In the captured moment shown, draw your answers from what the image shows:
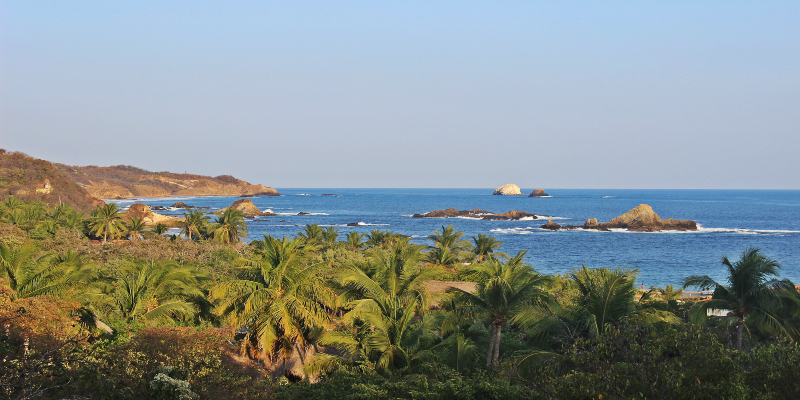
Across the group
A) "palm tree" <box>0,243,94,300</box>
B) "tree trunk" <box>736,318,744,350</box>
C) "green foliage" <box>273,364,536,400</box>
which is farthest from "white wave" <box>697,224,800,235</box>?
"palm tree" <box>0,243,94,300</box>

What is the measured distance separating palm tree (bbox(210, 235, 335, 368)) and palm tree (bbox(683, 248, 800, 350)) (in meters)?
15.7

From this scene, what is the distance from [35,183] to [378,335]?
10447 cm

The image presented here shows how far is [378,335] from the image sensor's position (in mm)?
17875

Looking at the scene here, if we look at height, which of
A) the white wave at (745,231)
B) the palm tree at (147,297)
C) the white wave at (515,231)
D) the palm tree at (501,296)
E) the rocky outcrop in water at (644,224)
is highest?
the palm tree at (501,296)

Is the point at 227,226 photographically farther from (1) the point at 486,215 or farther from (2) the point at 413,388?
(1) the point at 486,215

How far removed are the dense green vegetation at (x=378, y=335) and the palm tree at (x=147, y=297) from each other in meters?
0.07

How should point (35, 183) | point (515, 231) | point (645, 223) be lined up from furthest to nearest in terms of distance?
point (645, 223) < point (515, 231) < point (35, 183)

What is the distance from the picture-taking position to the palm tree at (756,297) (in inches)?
806

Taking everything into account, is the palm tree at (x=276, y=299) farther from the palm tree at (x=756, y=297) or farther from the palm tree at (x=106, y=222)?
the palm tree at (x=106, y=222)

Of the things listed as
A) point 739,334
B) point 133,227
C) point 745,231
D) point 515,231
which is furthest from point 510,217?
point 739,334

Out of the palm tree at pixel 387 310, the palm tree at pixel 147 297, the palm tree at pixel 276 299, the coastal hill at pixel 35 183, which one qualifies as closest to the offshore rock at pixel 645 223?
the palm tree at pixel 387 310

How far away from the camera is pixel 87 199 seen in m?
104

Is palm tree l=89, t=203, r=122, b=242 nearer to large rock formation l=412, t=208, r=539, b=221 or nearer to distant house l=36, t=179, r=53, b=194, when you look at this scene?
distant house l=36, t=179, r=53, b=194

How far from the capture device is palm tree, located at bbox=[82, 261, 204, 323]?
2209cm
